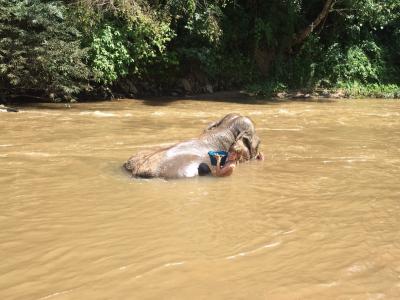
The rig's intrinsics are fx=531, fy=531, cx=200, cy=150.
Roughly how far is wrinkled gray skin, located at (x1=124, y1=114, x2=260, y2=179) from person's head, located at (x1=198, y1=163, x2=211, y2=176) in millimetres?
54

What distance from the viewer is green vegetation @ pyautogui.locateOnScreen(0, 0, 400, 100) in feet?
53.1

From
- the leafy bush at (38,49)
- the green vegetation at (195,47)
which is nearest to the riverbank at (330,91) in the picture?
the green vegetation at (195,47)

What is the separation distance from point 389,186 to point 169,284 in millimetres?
3876

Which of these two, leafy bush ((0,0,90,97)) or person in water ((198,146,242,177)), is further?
leafy bush ((0,0,90,97))

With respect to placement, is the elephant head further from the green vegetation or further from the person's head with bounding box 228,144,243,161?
the green vegetation

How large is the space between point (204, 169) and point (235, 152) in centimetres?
62

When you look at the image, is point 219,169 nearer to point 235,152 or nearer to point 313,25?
point 235,152

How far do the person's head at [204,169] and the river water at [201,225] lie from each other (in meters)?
0.23

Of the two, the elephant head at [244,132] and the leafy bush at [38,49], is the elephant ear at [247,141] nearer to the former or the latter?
the elephant head at [244,132]

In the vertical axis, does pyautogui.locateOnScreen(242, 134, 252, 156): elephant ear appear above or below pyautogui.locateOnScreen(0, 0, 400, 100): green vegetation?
below

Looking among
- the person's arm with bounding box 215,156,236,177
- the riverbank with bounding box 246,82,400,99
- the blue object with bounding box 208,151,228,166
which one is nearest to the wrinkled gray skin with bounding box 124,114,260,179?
the blue object with bounding box 208,151,228,166

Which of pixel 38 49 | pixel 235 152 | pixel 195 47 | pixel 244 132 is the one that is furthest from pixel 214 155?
pixel 195 47

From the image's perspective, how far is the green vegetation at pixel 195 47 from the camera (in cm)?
1619

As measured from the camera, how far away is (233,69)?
2286 cm
